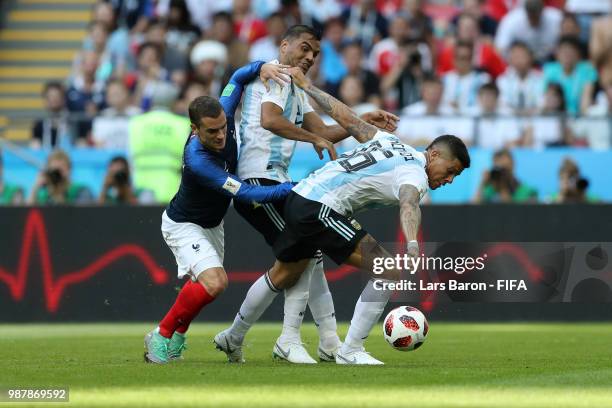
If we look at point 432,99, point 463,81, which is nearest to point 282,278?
point 432,99

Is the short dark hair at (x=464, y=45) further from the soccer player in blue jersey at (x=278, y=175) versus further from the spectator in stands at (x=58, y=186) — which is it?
the soccer player in blue jersey at (x=278, y=175)

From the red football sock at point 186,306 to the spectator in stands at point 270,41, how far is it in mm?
10235

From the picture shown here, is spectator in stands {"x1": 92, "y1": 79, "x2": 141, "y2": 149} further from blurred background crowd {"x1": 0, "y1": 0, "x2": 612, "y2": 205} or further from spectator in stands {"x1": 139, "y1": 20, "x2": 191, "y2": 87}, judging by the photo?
spectator in stands {"x1": 139, "y1": 20, "x2": 191, "y2": 87}

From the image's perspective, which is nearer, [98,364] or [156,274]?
[98,364]

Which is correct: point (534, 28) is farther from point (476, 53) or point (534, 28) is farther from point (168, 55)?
point (168, 55)

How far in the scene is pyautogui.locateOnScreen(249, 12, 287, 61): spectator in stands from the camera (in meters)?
20.4

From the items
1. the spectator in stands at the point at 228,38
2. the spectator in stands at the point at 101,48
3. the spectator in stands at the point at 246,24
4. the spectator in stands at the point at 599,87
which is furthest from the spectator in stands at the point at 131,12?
the spectator in stands at the point at 599,87

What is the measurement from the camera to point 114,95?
64.5ft

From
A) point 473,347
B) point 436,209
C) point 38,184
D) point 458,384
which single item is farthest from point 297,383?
point 38,184

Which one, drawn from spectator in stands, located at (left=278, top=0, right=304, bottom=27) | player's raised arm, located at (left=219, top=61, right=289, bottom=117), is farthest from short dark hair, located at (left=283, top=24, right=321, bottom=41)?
spectator in stands, located at (left=278, top=0, right=304, bottom=27)

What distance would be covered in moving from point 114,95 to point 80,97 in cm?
98

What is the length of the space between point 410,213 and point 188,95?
32.9ft

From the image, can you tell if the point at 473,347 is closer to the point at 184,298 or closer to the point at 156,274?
the point at 184,298

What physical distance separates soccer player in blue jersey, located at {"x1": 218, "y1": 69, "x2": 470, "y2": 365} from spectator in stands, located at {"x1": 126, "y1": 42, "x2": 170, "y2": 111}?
9.84m
